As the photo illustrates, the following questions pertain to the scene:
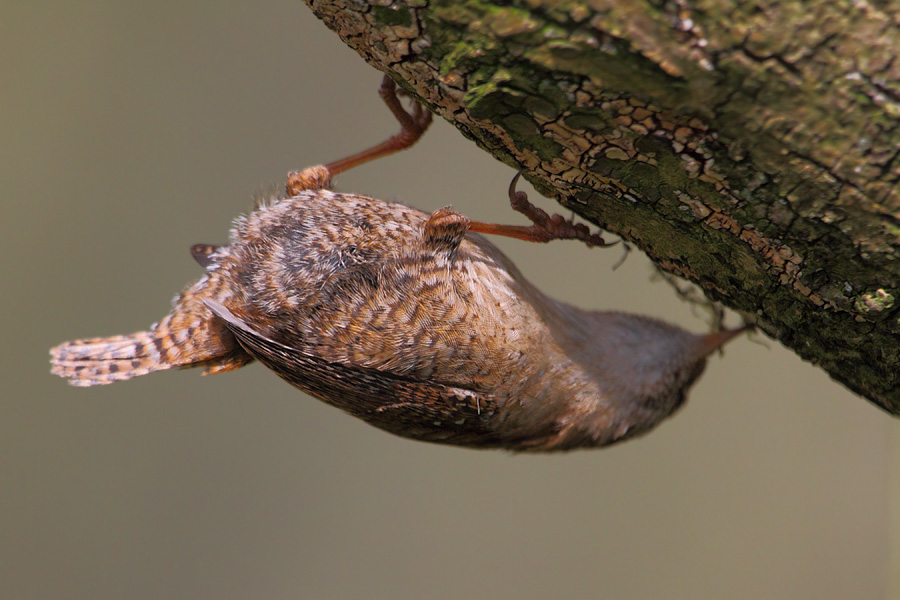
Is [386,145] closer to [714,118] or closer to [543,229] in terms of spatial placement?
[543,229]

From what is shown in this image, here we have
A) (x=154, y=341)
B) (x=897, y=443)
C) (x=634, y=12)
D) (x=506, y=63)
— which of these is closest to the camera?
(x=634, y=12)

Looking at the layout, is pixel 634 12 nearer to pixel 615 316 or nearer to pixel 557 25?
pixel 557 25

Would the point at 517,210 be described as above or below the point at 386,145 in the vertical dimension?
below

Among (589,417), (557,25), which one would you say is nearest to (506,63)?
(557,25)

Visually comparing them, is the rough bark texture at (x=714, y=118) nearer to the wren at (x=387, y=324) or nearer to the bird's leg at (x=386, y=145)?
the wren at (x=387, y=324)

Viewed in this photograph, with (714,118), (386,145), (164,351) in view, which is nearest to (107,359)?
(164,351)

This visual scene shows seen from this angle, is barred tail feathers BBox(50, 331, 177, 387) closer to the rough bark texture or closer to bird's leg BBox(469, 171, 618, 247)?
bird's leg BBox(469, 171, 618, 247)
